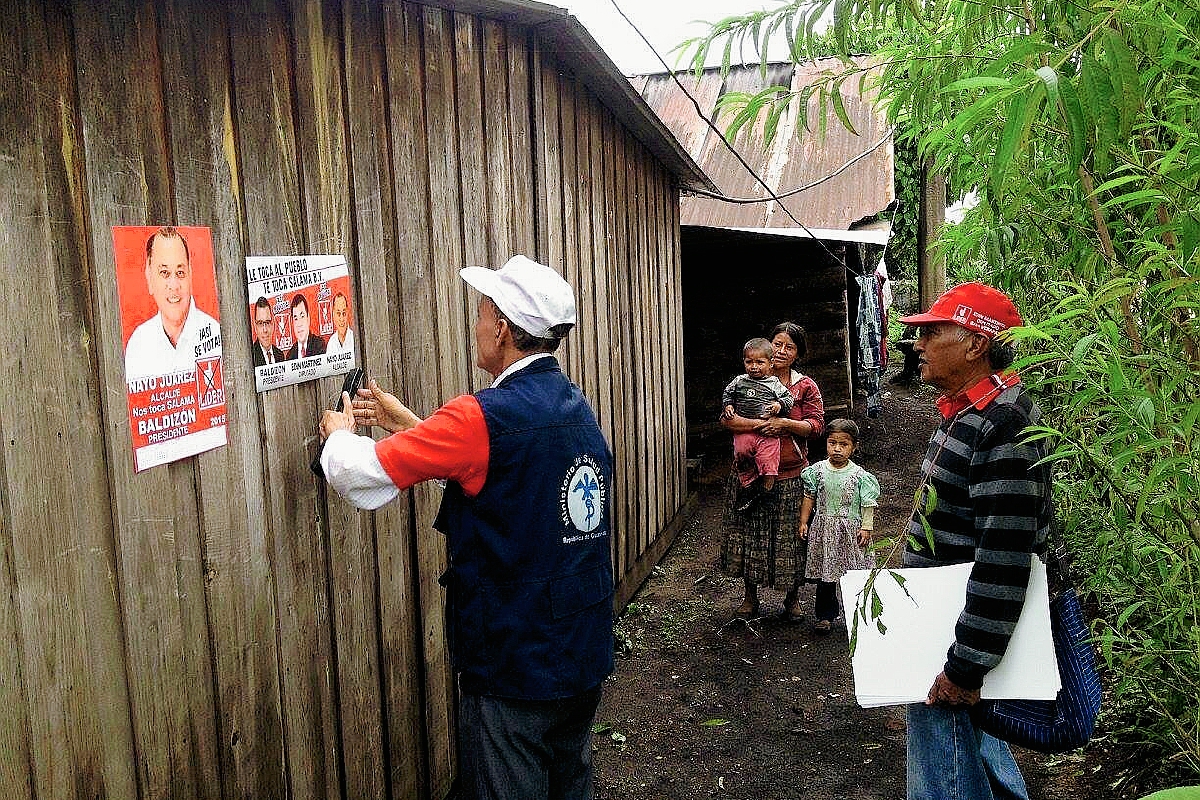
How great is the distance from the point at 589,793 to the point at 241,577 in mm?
1249

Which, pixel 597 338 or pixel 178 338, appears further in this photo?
pixel 597 338

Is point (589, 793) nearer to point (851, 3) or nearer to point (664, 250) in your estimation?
point (851, 3)

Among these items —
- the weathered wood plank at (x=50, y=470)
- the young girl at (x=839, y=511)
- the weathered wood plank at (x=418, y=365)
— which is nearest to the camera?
the weathered wood plank at (x=50, y=470)

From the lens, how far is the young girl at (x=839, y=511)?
566 centimetres

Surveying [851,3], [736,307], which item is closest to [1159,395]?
[851,3]

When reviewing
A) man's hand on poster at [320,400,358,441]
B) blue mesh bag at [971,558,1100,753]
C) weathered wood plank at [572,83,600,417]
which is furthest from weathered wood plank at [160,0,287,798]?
weathered wood plank at [572,83,600,417]

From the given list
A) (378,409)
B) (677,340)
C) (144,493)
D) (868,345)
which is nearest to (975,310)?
(378,409)

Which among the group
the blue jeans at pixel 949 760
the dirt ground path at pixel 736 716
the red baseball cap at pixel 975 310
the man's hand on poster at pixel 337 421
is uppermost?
the red baseball cap at pixel 975 310

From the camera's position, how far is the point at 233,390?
2.51 m

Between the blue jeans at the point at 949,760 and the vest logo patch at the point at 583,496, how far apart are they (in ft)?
3.64

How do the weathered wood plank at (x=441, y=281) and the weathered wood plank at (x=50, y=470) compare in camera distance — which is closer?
the weathered wood plank at (x=50, y=470)

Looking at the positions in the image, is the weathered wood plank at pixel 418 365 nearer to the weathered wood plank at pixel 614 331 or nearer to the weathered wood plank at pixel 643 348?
the weathered wood plank at pixel 614 331

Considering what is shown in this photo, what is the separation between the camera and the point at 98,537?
6.82ft

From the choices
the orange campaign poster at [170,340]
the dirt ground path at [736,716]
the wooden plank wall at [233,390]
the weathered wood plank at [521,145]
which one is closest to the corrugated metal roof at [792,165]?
the dirt ground path at [736,716]
